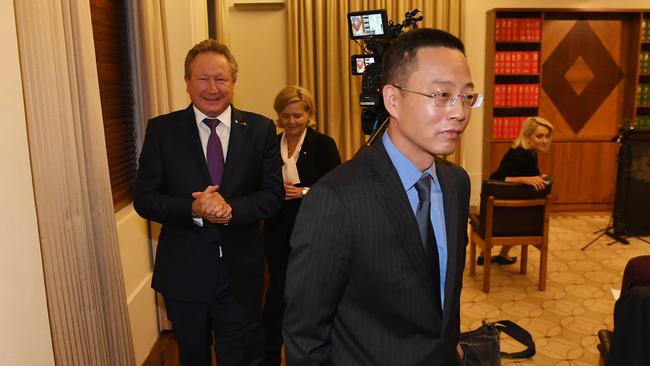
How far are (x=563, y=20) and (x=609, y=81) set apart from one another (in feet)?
2.84

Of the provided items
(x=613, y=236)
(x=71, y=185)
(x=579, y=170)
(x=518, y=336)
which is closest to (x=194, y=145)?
(x=71, y=185)

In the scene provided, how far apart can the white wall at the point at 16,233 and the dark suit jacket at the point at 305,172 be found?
4.30 ft

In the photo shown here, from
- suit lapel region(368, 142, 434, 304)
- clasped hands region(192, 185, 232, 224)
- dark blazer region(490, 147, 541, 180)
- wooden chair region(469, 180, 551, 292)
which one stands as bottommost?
wooden chair region(469, 180, 551, 292)

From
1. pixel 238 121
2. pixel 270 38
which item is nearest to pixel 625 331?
pixel 238 121

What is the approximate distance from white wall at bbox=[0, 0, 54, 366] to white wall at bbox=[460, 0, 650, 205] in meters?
5.16

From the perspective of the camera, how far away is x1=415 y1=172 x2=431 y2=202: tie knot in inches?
48.1

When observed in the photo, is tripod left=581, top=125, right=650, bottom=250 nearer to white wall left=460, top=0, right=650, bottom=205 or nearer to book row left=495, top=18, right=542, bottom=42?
book row left=495, top=18, right=542, bottom=42

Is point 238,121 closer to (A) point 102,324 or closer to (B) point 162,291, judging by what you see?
(B) point 162,291

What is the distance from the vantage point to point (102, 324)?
1864 mm

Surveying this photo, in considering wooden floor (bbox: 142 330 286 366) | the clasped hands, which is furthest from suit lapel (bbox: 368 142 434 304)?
wooden floor (bbox: 142 330 286 366)

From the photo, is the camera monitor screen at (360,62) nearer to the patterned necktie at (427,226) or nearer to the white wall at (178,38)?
the white wall at (178,38)

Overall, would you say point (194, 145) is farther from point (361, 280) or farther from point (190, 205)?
point (361, 280)

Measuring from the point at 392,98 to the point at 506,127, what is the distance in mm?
5094

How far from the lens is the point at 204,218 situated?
1844 millimetres
